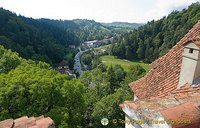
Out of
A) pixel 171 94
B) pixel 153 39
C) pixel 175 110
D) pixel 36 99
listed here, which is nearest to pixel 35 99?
pixel 36 99

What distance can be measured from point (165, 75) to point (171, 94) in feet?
6.33

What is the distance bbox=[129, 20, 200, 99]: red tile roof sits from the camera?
5152 mm

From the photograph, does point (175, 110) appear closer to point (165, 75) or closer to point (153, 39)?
point (165, 75)

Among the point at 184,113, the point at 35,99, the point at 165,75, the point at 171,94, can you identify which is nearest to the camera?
the point at 184,113

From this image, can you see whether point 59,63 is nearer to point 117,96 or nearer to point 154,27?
point 117,96

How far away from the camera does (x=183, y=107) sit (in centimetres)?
246

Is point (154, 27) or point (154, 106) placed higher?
point (154, 27)

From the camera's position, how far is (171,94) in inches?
156

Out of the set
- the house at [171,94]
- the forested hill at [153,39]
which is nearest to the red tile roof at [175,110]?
the house at [171,94]

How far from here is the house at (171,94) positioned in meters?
2.29

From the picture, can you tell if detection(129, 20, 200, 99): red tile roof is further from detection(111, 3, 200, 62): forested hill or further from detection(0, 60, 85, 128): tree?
detection(111, 3, 200, 62): forested hill

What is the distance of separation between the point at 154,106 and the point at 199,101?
95cm

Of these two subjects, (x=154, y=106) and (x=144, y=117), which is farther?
(x=154, y=106)

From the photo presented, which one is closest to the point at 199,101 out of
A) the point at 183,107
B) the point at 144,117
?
the point at 183,107
